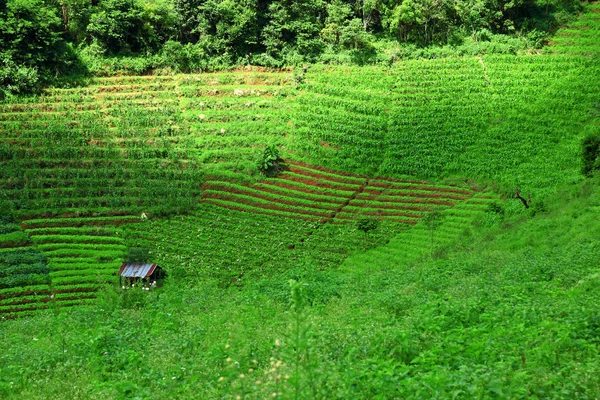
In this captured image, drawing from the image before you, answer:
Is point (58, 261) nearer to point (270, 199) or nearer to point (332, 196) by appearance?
point (270, 199)

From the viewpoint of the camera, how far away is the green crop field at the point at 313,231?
38.5 ft

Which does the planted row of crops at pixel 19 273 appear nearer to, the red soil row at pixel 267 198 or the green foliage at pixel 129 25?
the red soil row at pixel 267 198

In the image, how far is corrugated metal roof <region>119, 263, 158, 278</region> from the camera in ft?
135

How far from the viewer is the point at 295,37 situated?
71062 millimetres

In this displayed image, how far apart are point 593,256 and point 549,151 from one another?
112ft

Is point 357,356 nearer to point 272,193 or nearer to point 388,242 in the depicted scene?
point 388,242

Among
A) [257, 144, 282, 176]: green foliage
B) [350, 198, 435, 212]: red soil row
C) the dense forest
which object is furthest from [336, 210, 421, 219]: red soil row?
the dense forest

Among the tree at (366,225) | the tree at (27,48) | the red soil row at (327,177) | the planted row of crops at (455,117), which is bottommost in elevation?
the red soil row at (327,177)

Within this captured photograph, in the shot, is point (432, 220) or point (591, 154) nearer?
point (591, 154)

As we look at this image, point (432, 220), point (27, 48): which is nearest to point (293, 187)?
point (432, 220)

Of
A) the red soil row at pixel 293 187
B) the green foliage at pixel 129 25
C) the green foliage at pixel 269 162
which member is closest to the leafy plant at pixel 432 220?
the red soil row at pixel 293 187

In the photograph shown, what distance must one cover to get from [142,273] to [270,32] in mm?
38259

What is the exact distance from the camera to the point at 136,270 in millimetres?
41875

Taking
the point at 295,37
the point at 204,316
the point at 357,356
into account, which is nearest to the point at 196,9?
the point at 295,37
